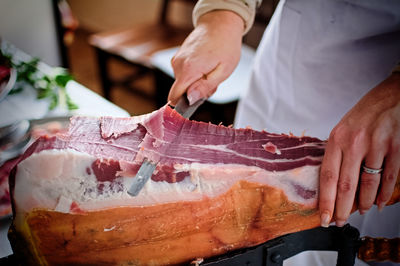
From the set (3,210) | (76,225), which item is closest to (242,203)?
(76,225)

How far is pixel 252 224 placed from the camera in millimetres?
776

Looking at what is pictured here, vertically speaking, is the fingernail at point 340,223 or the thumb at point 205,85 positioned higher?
the thumb at point 205,85

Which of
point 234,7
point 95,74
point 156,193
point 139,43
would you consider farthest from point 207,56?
point 95,74

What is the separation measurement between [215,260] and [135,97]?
2845 millimetres

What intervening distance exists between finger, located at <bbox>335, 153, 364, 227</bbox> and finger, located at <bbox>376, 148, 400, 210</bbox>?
0.19 ft

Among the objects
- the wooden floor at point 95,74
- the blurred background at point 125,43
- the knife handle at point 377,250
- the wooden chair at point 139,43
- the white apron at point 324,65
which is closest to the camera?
the knife handle at point 377,250

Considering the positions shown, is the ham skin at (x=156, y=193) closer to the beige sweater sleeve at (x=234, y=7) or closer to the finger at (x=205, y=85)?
the finger at (x=205, y=85)

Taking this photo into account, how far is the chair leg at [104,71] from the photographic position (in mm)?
2801

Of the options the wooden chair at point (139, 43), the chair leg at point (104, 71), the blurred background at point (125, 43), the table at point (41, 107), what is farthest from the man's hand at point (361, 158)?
the chair leg at point (104, 71)

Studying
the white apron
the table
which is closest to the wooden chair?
the table

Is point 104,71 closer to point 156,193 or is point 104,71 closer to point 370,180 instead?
point 156,193

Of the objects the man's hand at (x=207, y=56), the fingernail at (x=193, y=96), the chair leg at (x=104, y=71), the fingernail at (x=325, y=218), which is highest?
the man's hand at (x=207, y=56)

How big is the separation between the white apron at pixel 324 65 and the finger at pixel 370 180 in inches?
14.6

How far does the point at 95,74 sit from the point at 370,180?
3.50 m
